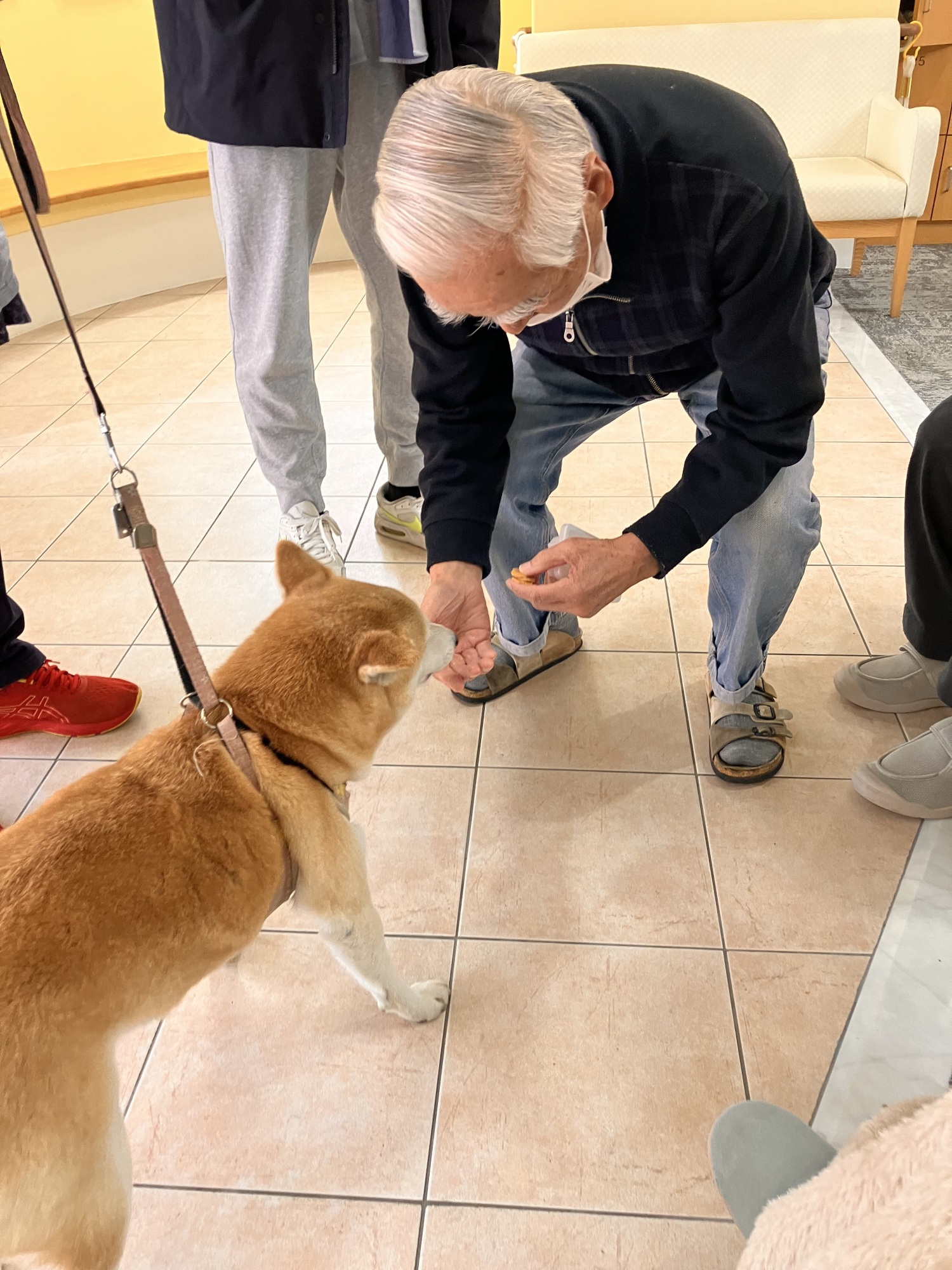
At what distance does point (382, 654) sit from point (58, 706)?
1018 millimetres

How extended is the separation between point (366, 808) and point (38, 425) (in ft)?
7.42

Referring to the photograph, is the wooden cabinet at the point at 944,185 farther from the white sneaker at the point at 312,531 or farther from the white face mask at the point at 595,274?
the white face mask at the point at 595,274

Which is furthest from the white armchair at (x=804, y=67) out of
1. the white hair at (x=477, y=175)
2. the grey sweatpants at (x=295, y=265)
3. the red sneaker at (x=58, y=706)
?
the red sneaker at (x=58, y=706)

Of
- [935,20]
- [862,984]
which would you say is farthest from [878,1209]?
[935,20]

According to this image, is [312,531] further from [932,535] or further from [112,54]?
[112,54]

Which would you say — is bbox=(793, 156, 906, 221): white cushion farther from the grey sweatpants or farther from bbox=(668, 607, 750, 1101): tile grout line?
bbox=(668, 607, 750, 1101): tile grout line

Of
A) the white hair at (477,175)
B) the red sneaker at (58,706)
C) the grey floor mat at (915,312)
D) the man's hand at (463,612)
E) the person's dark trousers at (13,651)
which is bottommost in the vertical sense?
the grey floor mat at (915,312)

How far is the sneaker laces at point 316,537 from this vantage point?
204 centimetres

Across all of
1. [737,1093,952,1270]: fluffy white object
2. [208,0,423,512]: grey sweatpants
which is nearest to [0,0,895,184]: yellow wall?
[208,0,423,512]: grey sweatpants

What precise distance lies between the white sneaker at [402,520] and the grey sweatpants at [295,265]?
0.22 m

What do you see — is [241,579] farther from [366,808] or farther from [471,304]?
[471,304]

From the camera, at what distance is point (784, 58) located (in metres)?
3.51

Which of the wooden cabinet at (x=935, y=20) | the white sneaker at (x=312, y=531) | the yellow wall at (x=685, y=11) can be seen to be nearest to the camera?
the white sneaker at (x=312, y=531)

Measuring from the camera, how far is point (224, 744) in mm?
963
